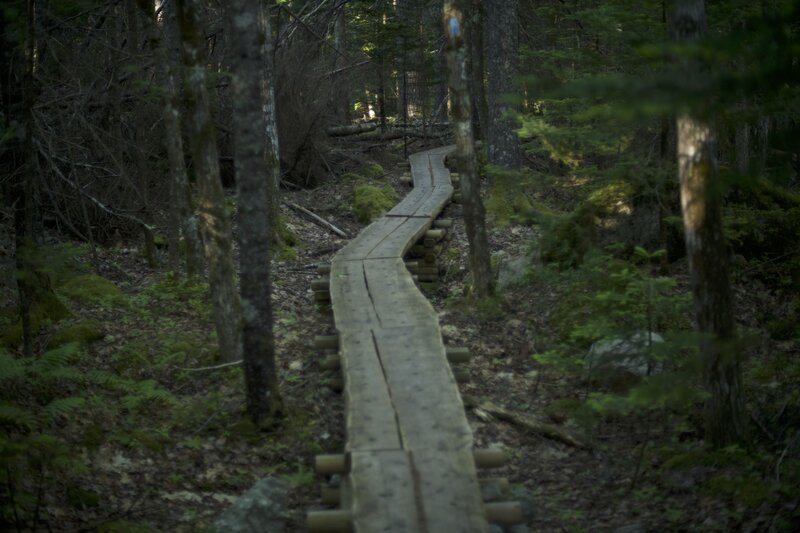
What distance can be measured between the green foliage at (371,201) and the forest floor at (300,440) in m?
6.09

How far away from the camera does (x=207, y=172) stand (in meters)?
8.84

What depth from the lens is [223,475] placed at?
7215 millimetres

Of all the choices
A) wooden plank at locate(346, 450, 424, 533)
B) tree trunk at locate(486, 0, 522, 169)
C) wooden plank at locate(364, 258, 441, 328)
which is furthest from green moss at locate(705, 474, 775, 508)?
tree trunk at locate(486, 0, 522, 169)

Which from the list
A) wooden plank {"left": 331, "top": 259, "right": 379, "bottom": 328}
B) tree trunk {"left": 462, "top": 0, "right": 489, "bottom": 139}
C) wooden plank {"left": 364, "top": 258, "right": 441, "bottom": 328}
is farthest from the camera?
tree trunk {"left": 462, "top": 0, "right": 489, "bottom": 139}

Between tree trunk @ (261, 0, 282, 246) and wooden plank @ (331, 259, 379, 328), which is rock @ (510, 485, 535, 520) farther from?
tree trunk @ (261, 0, 282, 246)

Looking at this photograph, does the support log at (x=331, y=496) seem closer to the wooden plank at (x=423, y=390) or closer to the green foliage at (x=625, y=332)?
the wooden plank at (x=423, y=390)

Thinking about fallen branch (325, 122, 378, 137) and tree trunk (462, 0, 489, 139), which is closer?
tree trunk (462, 0, 489, 139)

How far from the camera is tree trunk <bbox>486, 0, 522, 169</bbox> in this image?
18.2m

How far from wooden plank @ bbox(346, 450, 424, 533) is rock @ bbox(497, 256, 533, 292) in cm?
729

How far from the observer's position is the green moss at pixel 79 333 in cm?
923

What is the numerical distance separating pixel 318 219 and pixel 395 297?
306 inches

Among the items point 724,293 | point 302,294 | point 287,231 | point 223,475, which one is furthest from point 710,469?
point 287,231

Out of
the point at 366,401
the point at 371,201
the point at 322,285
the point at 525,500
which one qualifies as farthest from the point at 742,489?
the point at 371,201

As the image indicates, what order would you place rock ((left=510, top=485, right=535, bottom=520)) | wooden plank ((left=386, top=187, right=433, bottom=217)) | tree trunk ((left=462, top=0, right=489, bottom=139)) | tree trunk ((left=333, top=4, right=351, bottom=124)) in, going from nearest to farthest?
rock ((left=510, top=485, right=535, bottom=520))
wooden plank ((left=386, top=187, right=433, bottom=217))
tree trunk ((left=462, top=0, right=489, bottom=139))
tree trunk ((left=333, top=4, right=351, bottom=124))
